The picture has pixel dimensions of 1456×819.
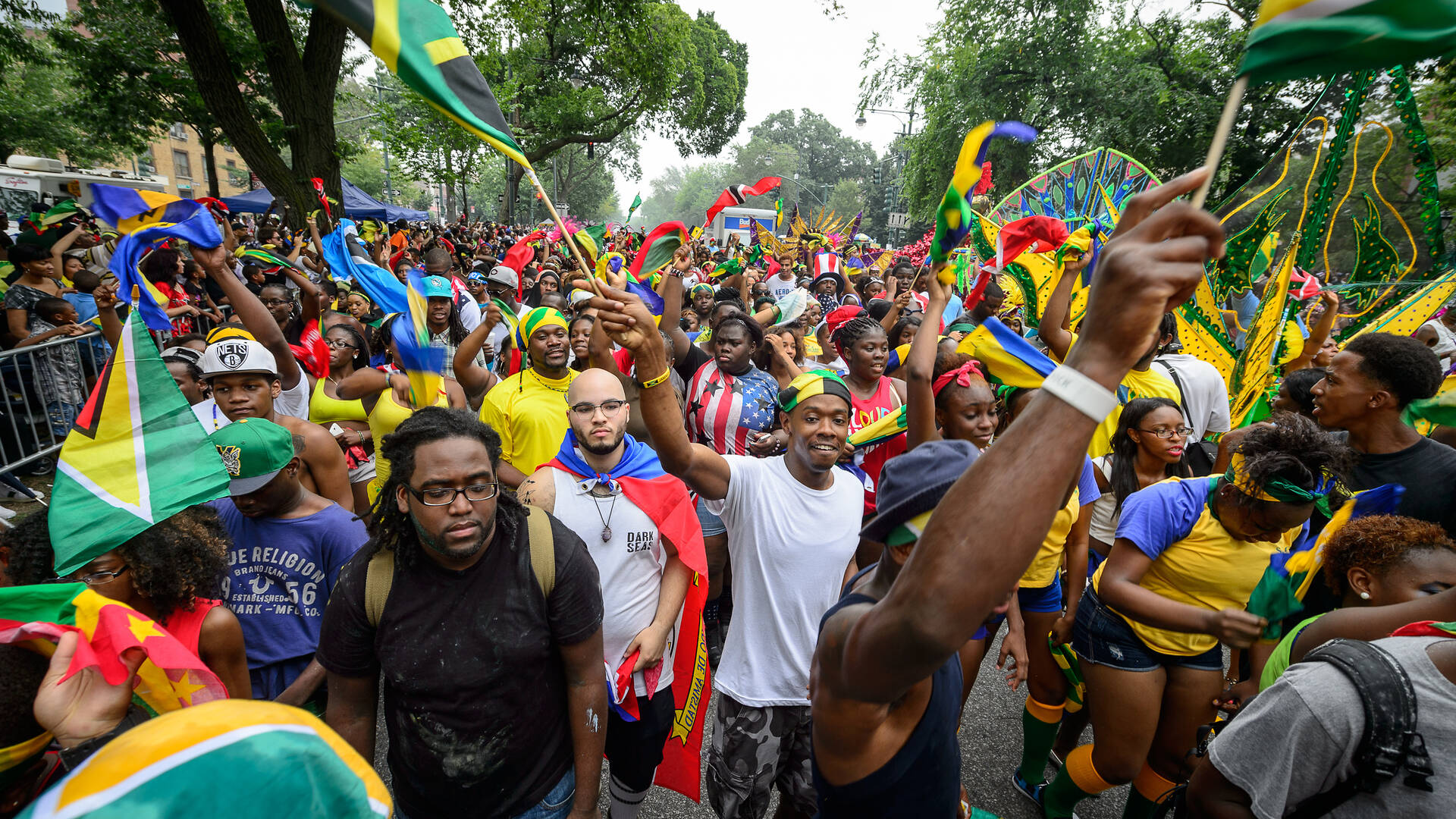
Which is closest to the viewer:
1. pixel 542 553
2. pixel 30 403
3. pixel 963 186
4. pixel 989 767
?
pixel 542 553

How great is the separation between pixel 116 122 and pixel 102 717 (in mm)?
19699

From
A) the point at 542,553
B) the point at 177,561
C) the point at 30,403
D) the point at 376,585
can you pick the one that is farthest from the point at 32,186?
the point at 542,553

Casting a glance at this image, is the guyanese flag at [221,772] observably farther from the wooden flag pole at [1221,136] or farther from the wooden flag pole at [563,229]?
the wooden flag pole at [1221,136]

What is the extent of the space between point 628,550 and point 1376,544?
2.39 meters

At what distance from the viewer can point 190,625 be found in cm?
192

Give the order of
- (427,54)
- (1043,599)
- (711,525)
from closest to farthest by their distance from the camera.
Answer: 1. (427,54)
2. (1043,599)
3. (711,525)

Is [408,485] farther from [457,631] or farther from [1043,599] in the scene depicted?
[1043,599]

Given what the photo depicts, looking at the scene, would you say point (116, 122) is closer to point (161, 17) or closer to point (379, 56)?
point (161, 17)

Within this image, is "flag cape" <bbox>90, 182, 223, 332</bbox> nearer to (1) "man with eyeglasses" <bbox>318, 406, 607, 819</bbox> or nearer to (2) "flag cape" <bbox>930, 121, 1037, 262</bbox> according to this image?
(1) "man with eyeglasses" <bbox>318, 406, 607, 819</bbox>

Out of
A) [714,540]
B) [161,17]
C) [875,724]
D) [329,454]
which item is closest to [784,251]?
[714,540]

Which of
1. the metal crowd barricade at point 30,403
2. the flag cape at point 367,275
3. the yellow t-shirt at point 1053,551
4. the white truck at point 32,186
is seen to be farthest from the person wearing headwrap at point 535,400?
the white truck at point 32,186

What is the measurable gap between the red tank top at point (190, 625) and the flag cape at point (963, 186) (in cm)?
274

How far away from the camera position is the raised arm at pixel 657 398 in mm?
2051

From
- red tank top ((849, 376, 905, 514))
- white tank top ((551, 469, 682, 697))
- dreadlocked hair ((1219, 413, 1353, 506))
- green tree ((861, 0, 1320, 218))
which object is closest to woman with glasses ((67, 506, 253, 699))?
white tank top ((551, 469, 682, 697))
